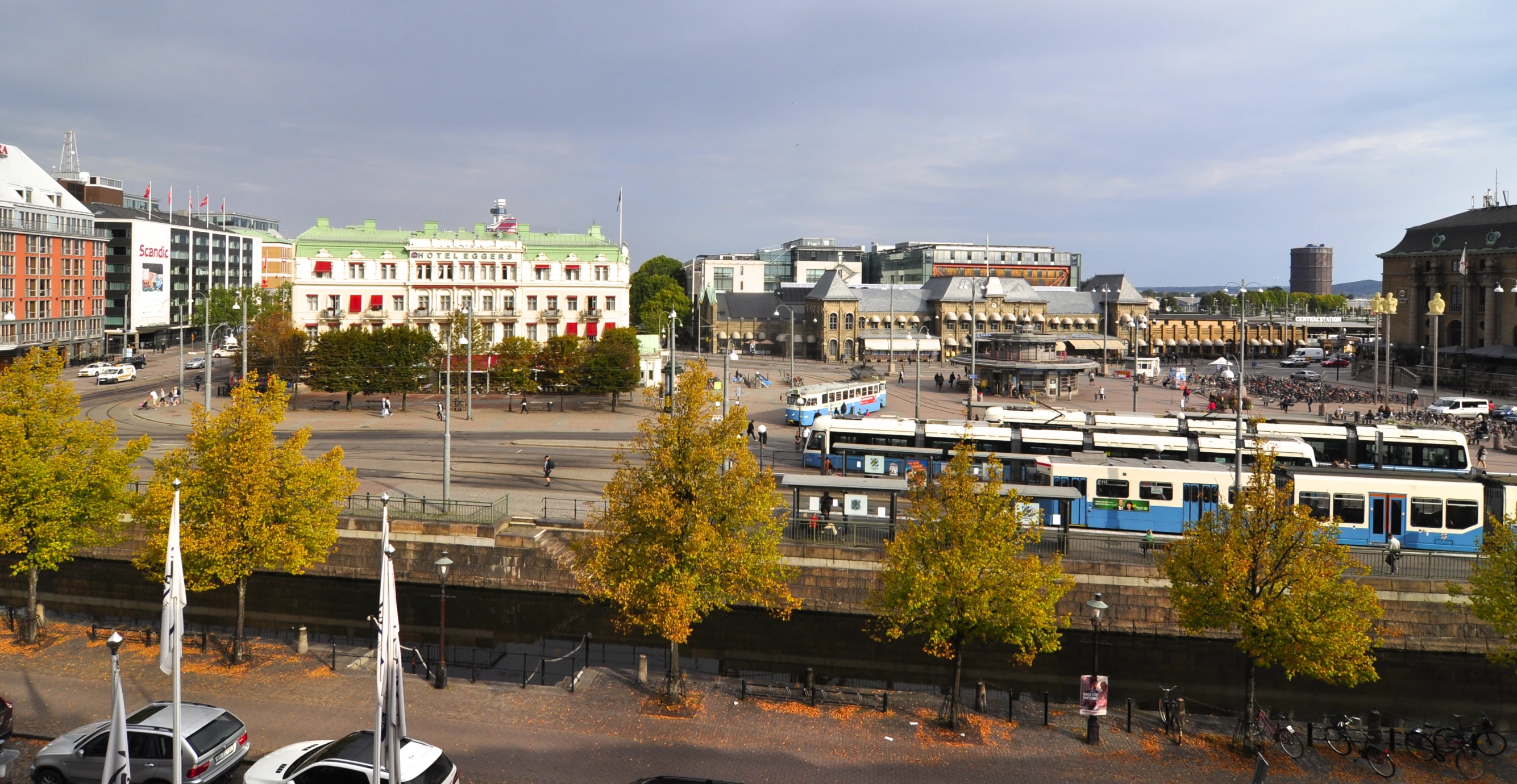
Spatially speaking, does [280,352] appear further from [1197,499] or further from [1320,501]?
[1320,501]

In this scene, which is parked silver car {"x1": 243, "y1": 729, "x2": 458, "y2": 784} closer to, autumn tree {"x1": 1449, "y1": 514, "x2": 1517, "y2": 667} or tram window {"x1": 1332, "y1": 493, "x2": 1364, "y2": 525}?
autumn tree {"x1": 1449, "y1": 514, "x2": 1517, "y2": 667}

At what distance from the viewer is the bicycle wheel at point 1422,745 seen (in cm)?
2154

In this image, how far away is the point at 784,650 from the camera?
102ft

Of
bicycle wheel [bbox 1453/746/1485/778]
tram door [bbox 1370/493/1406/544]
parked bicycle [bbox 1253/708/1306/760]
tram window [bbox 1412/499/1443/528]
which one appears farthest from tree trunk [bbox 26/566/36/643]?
tram window [bbox 1412/499/1443/528]

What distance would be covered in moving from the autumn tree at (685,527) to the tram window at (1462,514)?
24522mm

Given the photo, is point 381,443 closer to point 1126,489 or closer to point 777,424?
point 777,424

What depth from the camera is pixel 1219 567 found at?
72.0 ft

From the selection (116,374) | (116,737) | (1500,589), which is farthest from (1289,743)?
(116,374)

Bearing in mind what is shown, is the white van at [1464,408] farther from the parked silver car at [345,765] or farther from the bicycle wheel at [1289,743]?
the parked silver car at [345,765]

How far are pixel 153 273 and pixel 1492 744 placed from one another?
5434 inches

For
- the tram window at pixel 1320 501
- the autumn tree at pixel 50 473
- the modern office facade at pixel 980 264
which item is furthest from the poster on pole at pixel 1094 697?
the modern office facade at pixel 980 264

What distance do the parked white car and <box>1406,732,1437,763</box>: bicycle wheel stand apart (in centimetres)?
9386

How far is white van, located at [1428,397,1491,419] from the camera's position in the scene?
71.7 meters

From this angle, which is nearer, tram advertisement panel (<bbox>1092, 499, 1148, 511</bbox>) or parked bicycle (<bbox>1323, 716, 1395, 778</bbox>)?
parked bicycle (<bbox>1323, 716, 1395, 778</bbox>)
